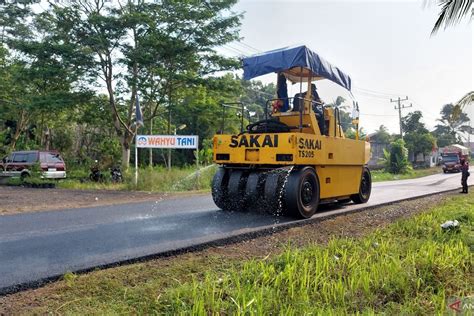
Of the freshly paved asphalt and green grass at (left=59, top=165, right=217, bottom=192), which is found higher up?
green grass at (left=59, top=165, right=217, bottom=192)

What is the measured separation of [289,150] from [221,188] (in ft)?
5.89

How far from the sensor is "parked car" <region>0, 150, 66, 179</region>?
17.1m

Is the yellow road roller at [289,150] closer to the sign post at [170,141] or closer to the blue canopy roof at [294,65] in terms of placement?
the blue canopy roof at [294,65]

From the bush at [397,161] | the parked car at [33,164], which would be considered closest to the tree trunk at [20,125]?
the parked car at [33,164]

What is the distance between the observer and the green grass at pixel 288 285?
3.01 m

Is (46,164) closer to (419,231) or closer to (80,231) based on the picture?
(80,231)

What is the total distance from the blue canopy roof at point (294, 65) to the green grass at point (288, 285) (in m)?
4.05

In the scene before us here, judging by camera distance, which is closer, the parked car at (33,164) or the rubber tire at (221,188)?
the rubber tire at (221,188)

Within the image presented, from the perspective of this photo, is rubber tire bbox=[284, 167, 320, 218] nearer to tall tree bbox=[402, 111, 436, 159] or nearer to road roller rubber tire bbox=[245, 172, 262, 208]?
road roller rubber tire bbox=[245, 172, 262, 208]

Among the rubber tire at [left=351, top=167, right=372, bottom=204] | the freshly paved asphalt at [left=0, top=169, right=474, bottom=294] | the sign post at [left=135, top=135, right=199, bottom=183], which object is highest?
the sign post at [left=135, top=135, right=199, bottom=183]

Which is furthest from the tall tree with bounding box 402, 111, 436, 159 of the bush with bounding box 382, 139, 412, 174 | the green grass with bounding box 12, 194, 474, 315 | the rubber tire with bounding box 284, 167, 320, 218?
the green grass with bounding box 12, 194, 474, 315

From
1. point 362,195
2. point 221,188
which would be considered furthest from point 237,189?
point 362,195

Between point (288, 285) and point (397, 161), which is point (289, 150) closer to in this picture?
point (288, 285)

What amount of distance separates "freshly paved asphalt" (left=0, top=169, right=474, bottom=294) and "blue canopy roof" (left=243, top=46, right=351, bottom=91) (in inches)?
109
